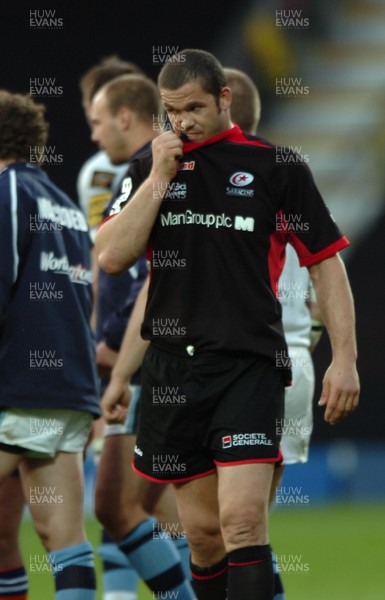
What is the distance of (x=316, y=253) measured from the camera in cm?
409

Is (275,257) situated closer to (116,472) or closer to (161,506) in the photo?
(116,472)

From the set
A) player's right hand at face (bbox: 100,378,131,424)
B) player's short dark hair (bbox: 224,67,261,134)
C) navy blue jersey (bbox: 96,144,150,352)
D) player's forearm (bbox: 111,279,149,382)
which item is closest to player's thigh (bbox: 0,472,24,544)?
player's right hand at face (bbox: 100,378,131,424)

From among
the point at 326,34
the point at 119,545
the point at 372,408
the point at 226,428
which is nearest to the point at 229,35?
the point at 326,34

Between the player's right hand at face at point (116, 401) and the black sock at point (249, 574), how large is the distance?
3.89ft

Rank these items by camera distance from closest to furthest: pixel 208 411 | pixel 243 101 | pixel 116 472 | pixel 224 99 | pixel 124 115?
1. pixel 208 411
2. pixel 224 99
3. pixel 243 101
4. pixel 116 472
5. pixel 124 115

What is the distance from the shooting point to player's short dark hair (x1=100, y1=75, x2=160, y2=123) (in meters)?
5.87

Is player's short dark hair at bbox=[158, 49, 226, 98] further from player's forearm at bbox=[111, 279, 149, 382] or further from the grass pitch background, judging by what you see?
the grass pitch background

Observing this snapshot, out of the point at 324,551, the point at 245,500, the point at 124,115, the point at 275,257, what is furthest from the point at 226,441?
the point at 324,551

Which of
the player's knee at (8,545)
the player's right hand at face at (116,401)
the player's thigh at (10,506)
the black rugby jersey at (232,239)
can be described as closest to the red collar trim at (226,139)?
the black rugby jersey at (232,239)

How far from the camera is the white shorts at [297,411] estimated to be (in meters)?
5.07

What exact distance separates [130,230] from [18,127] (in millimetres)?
857

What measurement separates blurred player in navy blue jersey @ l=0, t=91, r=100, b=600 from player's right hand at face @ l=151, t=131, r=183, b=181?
0.65 meters

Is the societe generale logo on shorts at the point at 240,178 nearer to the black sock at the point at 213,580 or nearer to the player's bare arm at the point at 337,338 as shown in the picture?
the player's bare arm at the point at 337,338

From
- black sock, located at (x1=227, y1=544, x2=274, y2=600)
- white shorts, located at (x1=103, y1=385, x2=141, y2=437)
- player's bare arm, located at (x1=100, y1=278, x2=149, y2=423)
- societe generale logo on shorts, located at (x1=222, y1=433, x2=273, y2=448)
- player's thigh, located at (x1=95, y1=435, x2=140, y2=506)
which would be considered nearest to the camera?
black sock, located at (x1=227, y1=544, x2=274, y2=600)
